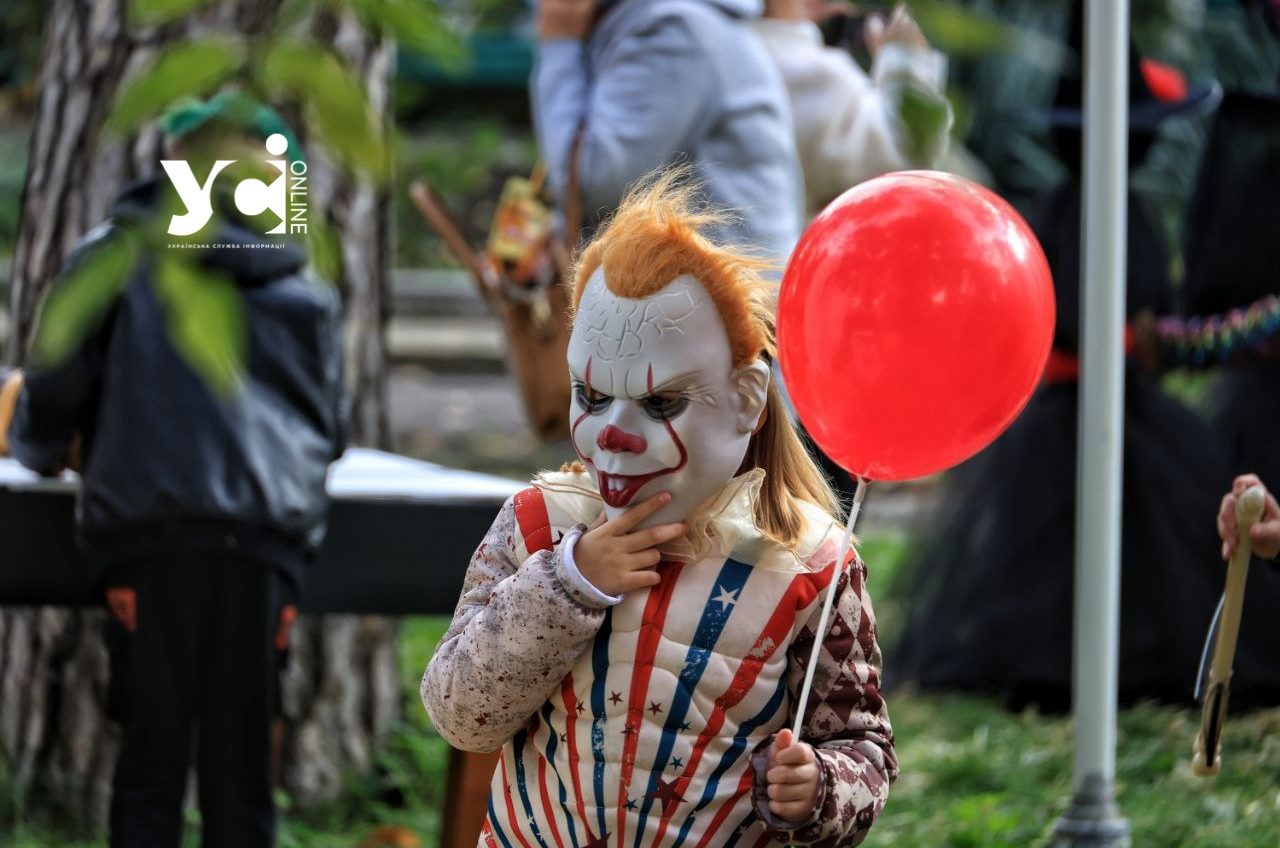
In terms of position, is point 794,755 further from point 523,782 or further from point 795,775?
point 523,782

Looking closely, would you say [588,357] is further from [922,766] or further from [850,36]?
[850,36]

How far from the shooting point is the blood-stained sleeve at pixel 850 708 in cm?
217

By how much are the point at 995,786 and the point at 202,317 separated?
3542mm

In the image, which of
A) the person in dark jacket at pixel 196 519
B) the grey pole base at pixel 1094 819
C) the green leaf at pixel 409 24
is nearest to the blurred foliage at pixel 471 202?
the person in dark jacket at pixel 196 519

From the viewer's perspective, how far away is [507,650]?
7.07ft

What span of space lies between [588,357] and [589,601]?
0.27m

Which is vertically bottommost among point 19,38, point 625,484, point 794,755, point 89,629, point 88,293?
point 89,629

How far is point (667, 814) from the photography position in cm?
216

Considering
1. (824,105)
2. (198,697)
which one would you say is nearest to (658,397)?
(198,697)

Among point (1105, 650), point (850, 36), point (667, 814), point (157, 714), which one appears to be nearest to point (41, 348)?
point (667, 814)

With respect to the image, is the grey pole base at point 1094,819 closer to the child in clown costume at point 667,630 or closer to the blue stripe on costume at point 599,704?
the child in clown costume at point 667,630

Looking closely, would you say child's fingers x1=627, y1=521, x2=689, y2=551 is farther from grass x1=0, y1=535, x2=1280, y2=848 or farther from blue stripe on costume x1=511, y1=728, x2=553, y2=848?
grass x1=0, y1=535, x2=1280, y2=848

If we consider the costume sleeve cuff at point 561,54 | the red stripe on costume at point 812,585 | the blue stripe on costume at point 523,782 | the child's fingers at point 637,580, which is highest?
the child's fingers at point 637,580

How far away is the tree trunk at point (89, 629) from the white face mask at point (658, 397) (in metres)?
2.05
